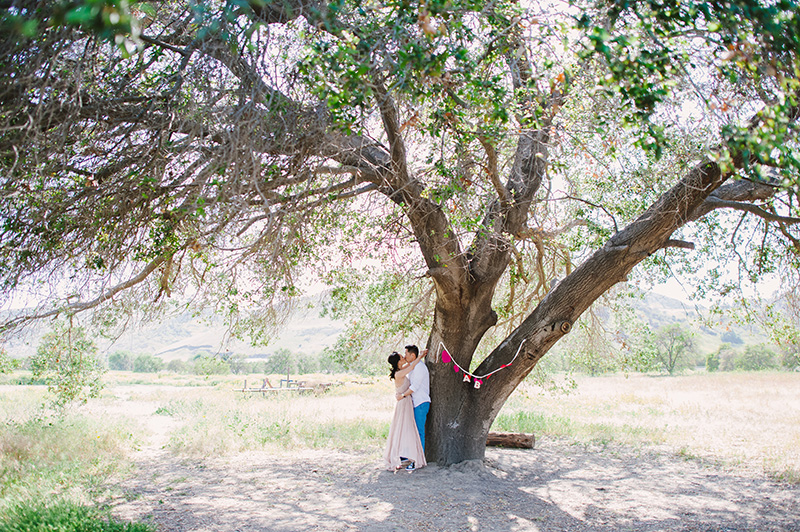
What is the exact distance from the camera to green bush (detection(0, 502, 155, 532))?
161 inches

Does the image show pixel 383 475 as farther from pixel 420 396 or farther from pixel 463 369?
pixel 463 369

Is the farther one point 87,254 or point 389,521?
point 87,254

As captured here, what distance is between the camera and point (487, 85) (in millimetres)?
3852

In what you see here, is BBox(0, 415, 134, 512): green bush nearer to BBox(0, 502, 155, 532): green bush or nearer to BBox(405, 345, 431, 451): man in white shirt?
BBox(0, 502, 155, 532): green bush

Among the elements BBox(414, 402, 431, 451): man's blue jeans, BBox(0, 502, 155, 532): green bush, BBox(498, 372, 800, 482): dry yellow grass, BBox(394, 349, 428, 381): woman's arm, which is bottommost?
BBox(498, 372, 800, 482): dry yellow grass

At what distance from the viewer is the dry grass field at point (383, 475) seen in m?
5.43

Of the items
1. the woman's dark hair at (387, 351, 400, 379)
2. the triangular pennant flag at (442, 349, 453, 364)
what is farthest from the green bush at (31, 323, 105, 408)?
the triangular pennant flag at (442, 349, 453, 364)

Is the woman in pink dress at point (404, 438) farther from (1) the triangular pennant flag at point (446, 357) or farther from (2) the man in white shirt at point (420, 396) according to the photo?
(1) the triangular pennant flag at point (446, 357)

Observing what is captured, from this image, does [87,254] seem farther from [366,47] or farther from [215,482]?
[366,47]

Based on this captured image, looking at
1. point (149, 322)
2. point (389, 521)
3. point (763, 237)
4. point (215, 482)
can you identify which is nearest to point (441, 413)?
point (389, 521)

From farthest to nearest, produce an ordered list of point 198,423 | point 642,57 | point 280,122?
1. point 198,423
2. point 280,122
3. point 642,57

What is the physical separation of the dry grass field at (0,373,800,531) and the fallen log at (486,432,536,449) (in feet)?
1.00

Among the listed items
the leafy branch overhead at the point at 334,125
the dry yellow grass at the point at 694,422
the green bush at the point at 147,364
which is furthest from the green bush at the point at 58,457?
the green bush at the point at 147,364

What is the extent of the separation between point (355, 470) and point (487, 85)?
235 inches
